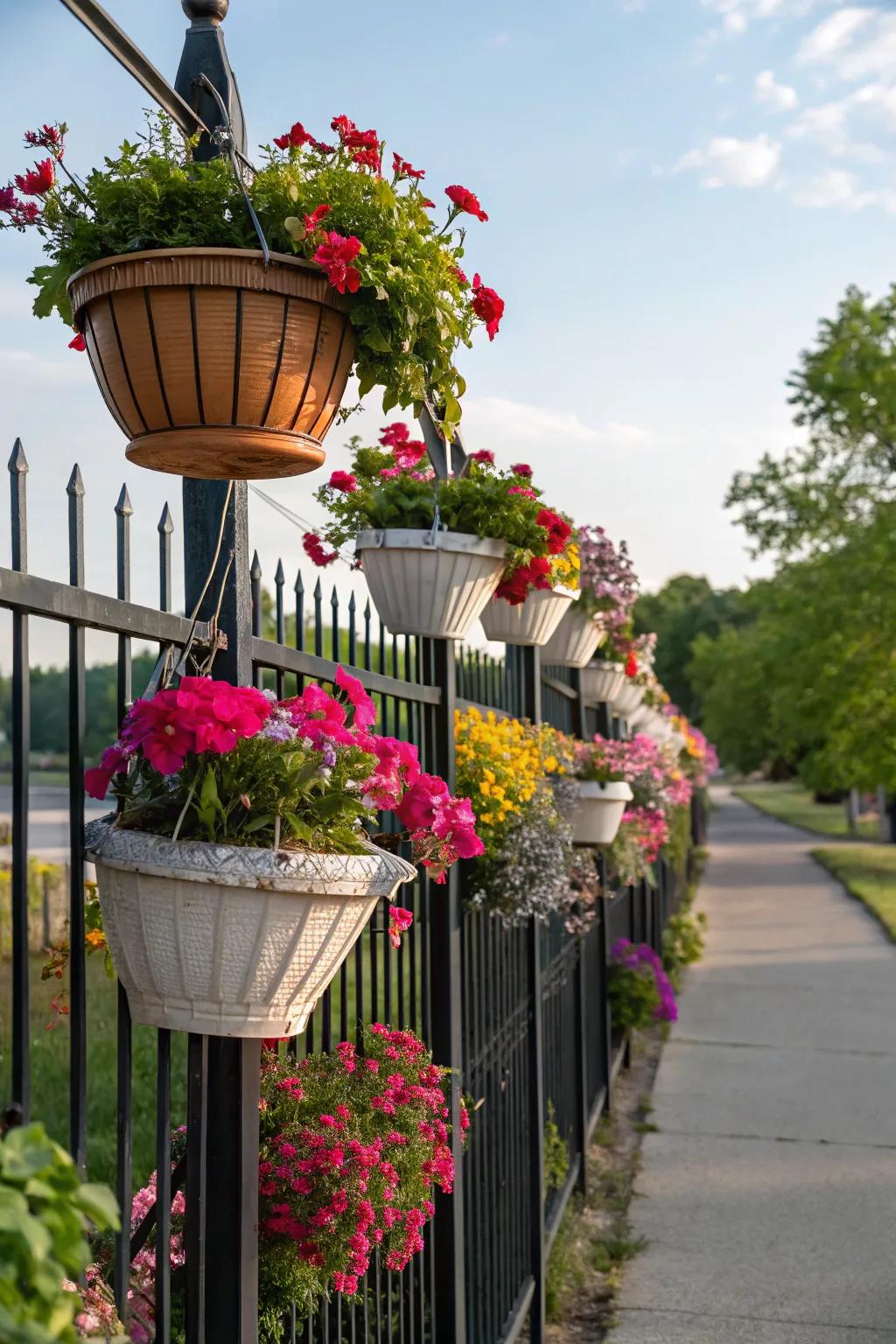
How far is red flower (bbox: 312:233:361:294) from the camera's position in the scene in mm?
1863

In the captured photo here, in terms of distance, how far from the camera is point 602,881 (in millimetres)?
6922

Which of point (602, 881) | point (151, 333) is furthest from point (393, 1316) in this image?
point (602, 881)

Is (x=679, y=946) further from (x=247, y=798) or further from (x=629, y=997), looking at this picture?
(x=247, y=798)

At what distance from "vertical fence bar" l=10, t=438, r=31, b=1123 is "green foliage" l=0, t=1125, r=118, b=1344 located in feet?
1.85

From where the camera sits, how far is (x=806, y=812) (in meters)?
44.3

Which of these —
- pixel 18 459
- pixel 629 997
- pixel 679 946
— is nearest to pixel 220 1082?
pixel 18 459

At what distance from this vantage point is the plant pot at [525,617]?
4508 millimetres

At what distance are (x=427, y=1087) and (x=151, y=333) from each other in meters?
1.73

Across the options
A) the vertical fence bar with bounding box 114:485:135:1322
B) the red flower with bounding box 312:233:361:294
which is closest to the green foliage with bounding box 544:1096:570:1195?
the vertical fence bar with bounding box 114:485:135:1322

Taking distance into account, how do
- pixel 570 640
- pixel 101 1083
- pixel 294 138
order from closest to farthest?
1. pixel 294 138
2. pixel 570 640
3. pixel 101 1083

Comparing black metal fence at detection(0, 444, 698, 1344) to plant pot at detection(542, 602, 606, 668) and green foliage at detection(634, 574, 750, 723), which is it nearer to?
plant pot at detection(542, 602, 606, 668)

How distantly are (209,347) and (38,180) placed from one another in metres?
0.31

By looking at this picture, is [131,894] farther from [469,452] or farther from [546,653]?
[546,653]

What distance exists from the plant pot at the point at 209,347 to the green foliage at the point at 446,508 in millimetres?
1341
